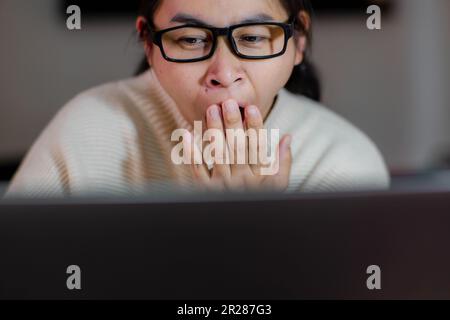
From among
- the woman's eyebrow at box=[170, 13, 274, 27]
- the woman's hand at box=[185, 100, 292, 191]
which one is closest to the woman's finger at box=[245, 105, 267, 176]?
the woman's hand at box=[185, 100, 292, 191]

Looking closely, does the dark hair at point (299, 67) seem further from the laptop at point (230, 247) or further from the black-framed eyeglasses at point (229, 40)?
the laptop at point (230, 247)

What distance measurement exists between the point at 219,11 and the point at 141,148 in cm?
19

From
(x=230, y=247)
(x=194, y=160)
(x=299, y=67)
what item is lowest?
(x=230, y=247)

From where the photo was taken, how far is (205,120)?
705 millimetres

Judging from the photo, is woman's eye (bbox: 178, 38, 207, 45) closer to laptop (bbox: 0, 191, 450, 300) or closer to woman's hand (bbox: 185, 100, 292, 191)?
woman's hand (bbox: 185, 100, 292, 191)

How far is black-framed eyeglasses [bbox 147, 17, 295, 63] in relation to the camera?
0.69 meters

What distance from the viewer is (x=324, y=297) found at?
71 cm

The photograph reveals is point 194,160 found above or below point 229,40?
below

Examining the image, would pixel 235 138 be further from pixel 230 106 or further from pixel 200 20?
pixel 200 20

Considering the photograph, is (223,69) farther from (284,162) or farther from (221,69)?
(284,162)

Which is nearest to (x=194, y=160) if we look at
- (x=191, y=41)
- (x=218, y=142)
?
(x=218, y=142)

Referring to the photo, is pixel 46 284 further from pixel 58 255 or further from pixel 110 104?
pixel 110 104

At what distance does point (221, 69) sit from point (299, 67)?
0.10 m

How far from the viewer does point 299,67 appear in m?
0.73
